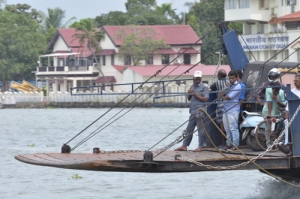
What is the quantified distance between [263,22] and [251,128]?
2045 inches

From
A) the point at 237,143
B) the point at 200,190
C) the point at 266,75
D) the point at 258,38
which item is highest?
the point at 258,38

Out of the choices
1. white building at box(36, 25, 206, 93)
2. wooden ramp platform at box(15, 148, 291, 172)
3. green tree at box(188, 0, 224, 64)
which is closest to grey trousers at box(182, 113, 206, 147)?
wooden ramp platform at box(15, 148, 291, 172)

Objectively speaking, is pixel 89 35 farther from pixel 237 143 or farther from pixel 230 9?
pixel 237 143

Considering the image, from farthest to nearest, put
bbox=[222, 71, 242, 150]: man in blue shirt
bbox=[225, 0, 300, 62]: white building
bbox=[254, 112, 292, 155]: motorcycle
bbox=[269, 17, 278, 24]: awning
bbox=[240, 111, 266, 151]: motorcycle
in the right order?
bbox=[269, 17, 278, 24]: awning < bbox=[225, 0, 300, 62]: white building < bbox=[222, 71, 242, 150]: man in blue shirt < bbox=[240, 111, 266, 151]: motorcycle < bbox=[254, 112, 292, 155]: motorcycle

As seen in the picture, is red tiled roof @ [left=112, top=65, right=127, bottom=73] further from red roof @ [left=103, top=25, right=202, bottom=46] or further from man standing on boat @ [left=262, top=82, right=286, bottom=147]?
man standing on boat @ [left=262, top=82, right=286, bottom=147]

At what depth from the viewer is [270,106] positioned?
1402cm

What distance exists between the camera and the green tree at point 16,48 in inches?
3477

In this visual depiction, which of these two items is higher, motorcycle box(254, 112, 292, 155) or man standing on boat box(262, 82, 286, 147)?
man standing on boat box(262, 82, 286, 147)

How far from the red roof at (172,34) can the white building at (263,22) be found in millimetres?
14101

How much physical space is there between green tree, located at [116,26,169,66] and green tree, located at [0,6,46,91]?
1348 centimetres

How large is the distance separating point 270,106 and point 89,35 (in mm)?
66927

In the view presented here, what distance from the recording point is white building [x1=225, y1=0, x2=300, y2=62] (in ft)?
204

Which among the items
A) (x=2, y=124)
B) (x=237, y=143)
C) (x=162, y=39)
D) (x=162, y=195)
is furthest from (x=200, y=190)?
(x=162, y=39)

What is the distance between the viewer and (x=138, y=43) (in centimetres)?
7844
